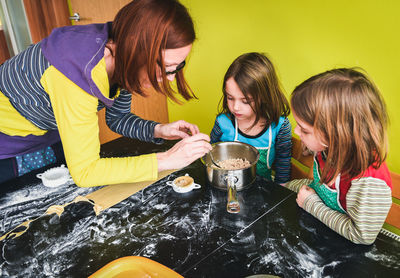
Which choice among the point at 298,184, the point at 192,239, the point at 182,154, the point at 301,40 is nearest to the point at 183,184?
the point at 182,154

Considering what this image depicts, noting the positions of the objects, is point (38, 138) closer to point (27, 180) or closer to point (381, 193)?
point (27, 180)

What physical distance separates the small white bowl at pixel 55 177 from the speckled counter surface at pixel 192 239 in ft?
0.19

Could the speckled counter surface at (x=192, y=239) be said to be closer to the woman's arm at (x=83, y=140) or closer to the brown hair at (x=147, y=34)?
the woman's arm at (x=83, y=140)

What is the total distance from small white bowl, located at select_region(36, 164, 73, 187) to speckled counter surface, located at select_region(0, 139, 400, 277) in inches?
2.3

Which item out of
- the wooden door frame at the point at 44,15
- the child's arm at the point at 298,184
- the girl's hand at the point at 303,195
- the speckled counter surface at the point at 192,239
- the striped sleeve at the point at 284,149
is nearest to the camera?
the speckled counter surface at the point at 192,239

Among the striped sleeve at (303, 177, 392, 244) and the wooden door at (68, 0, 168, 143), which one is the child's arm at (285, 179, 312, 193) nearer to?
the striped sleeve at (303, 177, 392, 244)

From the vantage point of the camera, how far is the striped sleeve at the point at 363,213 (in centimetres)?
78

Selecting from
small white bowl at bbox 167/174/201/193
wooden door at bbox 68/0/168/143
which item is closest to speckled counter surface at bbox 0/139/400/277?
small white bowl at bbox 167/174/201/193

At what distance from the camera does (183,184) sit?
1093 millimetres

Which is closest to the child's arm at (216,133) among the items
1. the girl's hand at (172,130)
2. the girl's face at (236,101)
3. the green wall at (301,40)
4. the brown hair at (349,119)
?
the girl's face at (236,101)

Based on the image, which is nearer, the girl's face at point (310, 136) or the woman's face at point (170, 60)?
the woman's face at point (170, 60)

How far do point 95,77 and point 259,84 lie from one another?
81cm

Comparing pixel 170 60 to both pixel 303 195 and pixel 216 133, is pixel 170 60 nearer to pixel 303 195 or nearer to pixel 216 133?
pixel 303 195

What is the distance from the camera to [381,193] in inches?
32.3
